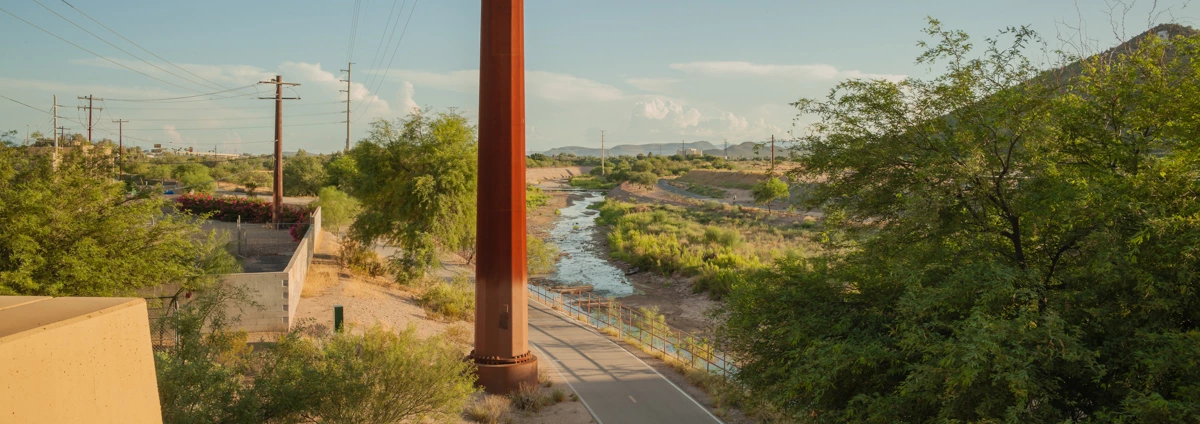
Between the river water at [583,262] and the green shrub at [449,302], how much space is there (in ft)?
42.8

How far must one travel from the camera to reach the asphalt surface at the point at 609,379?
57.1 feet

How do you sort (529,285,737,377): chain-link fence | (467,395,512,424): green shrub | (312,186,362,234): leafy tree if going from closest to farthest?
(467,395,512,424): green shrub
(529,285,737,377): chain-link fence
(312,186,362,234): leafy tree

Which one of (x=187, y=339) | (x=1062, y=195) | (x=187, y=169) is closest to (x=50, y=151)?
(x=187, y=339)

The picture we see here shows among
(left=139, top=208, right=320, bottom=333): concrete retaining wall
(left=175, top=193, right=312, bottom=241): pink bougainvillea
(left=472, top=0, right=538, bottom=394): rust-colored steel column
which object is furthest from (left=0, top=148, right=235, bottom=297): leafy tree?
(left=175, top=193, right=312, bottom=241): pink bougainvillea

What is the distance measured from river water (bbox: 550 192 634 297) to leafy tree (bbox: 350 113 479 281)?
12070 millimetres

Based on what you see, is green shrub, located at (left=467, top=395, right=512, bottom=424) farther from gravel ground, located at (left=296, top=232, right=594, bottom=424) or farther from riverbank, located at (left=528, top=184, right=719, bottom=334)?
riverbank, located at (left=528, top=184, right=719, bottom=334)

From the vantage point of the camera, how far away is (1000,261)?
35.6 ft

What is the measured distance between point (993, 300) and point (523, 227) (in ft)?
37.5

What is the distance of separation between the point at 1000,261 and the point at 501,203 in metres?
11.0

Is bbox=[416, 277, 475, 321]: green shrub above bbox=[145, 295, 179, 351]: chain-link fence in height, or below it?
below

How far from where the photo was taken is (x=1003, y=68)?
40.8 ft

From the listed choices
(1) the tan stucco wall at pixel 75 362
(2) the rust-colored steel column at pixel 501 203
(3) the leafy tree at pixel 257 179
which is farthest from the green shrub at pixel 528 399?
(3) the leafy tree at pixel 257 179

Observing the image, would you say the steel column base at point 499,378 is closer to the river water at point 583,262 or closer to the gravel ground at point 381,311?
the gravel ground at point 381,311

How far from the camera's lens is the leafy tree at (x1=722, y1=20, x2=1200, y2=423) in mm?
8578
